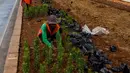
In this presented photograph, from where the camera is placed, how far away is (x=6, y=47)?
32.7ft

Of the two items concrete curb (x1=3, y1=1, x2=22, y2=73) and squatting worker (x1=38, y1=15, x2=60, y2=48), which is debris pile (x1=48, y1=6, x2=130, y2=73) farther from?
Result: concrete curb (x1=3, y1=1, x2=22, y2=73)

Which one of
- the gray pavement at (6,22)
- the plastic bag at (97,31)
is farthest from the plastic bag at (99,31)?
the gray pavement at (6,22)

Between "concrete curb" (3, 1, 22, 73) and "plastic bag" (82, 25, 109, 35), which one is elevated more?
"concrete curb" (3, 1, 22, 73)

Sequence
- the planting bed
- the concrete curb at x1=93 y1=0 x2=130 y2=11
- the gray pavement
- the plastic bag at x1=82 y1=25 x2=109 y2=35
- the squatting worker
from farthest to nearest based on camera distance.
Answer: the concrete curb at x1=93 y1=0 x2=130 y2=11
the plastic bag at x1=82 y1=25 x2=109 y2=35
the gray pavement
the squatting worker
the planting bed

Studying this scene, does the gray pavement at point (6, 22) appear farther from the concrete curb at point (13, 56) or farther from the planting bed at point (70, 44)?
the planting bed at point (70, 44)

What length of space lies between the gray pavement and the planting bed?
1.59 ft

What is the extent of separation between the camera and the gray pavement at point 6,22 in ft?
31.4

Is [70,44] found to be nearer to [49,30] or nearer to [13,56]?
[49,30]

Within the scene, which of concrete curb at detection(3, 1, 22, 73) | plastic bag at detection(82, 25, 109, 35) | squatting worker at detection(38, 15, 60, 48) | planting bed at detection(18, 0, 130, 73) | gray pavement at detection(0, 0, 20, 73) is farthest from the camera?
plastic bag at detection(82, 25, 109, 35)

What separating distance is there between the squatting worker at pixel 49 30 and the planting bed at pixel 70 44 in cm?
18

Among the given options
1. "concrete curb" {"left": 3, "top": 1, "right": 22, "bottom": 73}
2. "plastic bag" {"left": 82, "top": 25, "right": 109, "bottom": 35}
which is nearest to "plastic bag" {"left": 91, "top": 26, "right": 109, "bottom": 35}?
"plastic bag" {"left": 82, "top": 25, "right": 109, "bottom": 35}

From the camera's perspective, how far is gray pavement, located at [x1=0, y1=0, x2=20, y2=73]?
31.4 feet

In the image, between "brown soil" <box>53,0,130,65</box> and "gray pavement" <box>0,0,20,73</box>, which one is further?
"gray pavement" <box>0,0,20,73</box>

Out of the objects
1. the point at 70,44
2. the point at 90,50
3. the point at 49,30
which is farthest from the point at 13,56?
the point at 90,50
